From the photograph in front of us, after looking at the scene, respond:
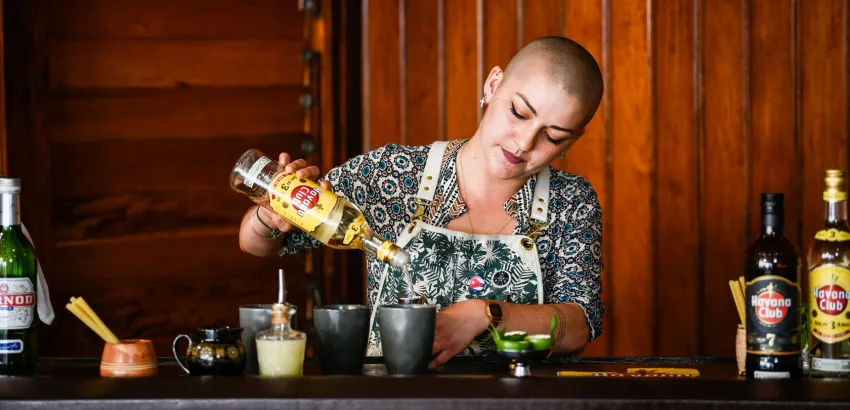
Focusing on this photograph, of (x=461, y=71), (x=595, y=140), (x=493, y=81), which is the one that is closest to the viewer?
(x=493, y=81)

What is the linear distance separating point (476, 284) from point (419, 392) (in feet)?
2.81

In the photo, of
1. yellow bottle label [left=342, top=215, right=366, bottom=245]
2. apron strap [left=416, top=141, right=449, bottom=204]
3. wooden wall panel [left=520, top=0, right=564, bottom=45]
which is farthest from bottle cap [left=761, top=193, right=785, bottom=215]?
wooden wall panel [left=520, top=0, right=564, bottom=45]

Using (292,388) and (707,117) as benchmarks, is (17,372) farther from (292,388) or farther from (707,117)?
(707,117)

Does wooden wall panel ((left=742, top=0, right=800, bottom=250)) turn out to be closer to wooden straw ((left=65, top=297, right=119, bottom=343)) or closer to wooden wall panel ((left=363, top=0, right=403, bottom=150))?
wooden wall panel ((left=363, top=0, right=403, bottom=150))

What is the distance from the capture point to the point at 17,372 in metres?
1.50

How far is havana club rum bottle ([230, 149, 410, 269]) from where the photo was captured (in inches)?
60.8

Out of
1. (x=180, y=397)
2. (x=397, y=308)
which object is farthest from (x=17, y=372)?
(x=397, y=308)

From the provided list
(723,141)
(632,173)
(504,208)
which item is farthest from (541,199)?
(723,141)

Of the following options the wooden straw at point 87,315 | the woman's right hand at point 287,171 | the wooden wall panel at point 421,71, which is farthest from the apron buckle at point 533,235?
the wooden wall panel at point 421,71

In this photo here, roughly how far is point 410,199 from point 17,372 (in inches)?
37.1

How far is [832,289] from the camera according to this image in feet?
4.66

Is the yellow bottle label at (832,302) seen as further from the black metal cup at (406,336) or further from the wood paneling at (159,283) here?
the wood paneling at (159,283)

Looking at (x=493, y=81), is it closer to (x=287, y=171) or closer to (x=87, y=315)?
(x=287, y=171)

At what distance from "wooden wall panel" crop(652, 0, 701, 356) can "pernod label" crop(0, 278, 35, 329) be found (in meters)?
2.16
